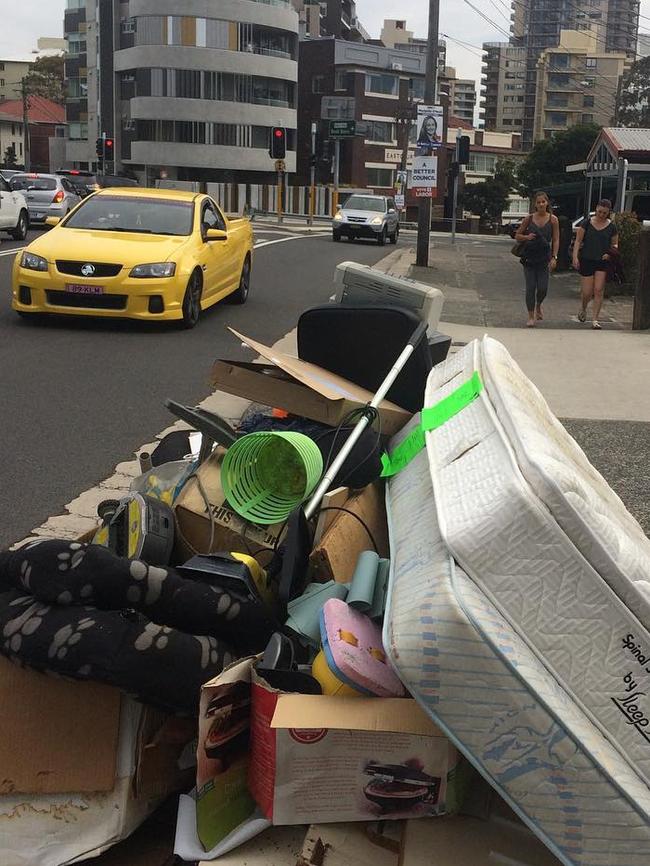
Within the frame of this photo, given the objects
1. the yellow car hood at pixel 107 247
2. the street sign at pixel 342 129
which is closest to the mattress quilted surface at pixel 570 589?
the yellow car hood at pixel 107 247

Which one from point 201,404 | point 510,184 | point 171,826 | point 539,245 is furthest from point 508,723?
point 510,184

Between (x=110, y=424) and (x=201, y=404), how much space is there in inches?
35.9

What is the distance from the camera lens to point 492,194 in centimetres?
8431

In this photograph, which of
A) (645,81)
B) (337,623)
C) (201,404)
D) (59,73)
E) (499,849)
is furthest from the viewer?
(59,73)

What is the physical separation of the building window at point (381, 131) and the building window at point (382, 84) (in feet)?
11.0

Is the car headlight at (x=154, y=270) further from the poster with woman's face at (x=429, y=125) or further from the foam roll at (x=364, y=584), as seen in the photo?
the poster with woman's face at (x=429, y=125)

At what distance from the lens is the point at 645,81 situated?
83.5 metres

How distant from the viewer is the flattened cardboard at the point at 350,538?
3080 mm

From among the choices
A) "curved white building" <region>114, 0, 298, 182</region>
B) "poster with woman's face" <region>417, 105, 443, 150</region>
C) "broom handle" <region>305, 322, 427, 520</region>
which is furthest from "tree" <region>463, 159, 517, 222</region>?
"broom handle" <region>305, 322, 427, 520</region>

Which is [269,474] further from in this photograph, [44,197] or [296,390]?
[44,197]

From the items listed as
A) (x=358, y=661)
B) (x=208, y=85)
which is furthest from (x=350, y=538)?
(x=208, y=85)

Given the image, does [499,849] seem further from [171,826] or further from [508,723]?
[171,826]

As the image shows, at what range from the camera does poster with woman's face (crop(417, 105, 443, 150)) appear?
21.3 m

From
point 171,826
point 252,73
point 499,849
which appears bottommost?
point 171,826
